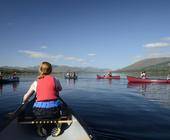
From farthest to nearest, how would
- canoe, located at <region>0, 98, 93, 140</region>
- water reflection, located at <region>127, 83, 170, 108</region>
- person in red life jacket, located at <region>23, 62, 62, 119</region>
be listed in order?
water reflection, located at <region>127, 83, 170, 108</region> → canoe, located at <region>0, 98, 93, 140</region> → person in red life jacket, located at <region>23, 62, 62, 119</region>

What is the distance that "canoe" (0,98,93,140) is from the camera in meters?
8.14

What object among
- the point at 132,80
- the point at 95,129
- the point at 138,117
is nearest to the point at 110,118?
the point at 138,117

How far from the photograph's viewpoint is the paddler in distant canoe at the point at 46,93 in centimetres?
793

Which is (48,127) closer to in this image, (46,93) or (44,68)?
(46,93)

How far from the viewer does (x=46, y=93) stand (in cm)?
797

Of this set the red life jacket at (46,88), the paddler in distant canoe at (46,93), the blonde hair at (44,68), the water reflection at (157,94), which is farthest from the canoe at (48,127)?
the water reflection at (157,94)

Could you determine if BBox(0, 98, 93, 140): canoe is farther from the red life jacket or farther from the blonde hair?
the blonde hair

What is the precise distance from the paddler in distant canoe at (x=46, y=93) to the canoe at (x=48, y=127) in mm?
292

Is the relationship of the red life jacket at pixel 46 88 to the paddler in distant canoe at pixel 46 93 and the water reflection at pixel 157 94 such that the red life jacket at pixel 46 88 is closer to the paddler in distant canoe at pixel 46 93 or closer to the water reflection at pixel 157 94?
the paddler in distant canoe at pixel 46 93

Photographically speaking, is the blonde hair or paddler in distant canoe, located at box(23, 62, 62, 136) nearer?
the blonde hair

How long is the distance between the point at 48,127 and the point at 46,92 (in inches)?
57.6

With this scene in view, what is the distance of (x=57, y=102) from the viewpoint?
27.0 ft

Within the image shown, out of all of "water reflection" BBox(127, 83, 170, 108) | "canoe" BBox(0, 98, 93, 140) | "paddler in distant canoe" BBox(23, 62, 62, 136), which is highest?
"paddler in distant canoe" BBox(23, 62, 62, 136)

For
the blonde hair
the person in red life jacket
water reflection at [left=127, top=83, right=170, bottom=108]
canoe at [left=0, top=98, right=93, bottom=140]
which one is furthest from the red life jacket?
water reflection at [left=127, top=83, right=170, bottom=108]
